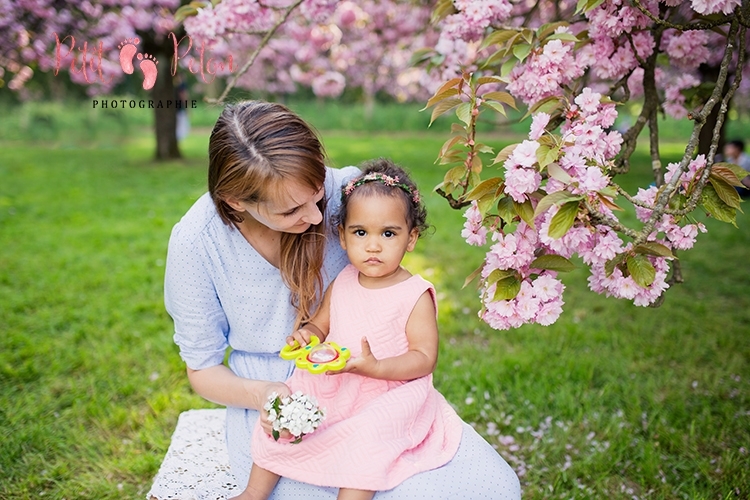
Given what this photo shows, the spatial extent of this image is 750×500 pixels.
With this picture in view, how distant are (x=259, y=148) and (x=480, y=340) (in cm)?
225

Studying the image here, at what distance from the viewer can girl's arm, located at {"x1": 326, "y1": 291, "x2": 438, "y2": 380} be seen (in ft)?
4.99

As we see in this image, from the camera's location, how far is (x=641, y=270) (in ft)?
4.78

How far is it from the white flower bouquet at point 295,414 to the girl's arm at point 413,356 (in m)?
0.10

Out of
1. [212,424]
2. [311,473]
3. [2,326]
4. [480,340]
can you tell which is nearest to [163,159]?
[2,326]

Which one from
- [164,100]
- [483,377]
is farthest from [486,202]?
[164,100]

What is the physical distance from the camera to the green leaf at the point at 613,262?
58.9 inches

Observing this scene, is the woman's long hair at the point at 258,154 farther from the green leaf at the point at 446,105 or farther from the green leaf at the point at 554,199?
the green leaf at the point at 554,199

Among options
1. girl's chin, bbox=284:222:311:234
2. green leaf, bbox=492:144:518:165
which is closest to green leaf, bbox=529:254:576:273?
green leaf, bbox=492:144:518:165

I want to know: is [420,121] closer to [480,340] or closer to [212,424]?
[480,340]

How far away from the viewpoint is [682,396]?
2.83 m

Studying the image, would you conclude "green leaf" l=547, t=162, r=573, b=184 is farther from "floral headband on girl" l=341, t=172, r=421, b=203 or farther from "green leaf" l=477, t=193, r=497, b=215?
"floral headband on girl" l=341, t=172, r=421, b=203

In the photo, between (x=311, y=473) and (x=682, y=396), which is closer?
(x=311, y=473)

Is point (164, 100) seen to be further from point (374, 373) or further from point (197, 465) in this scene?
point (374, 373)

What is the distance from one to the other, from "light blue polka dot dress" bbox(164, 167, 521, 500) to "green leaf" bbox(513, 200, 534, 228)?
630 mm
